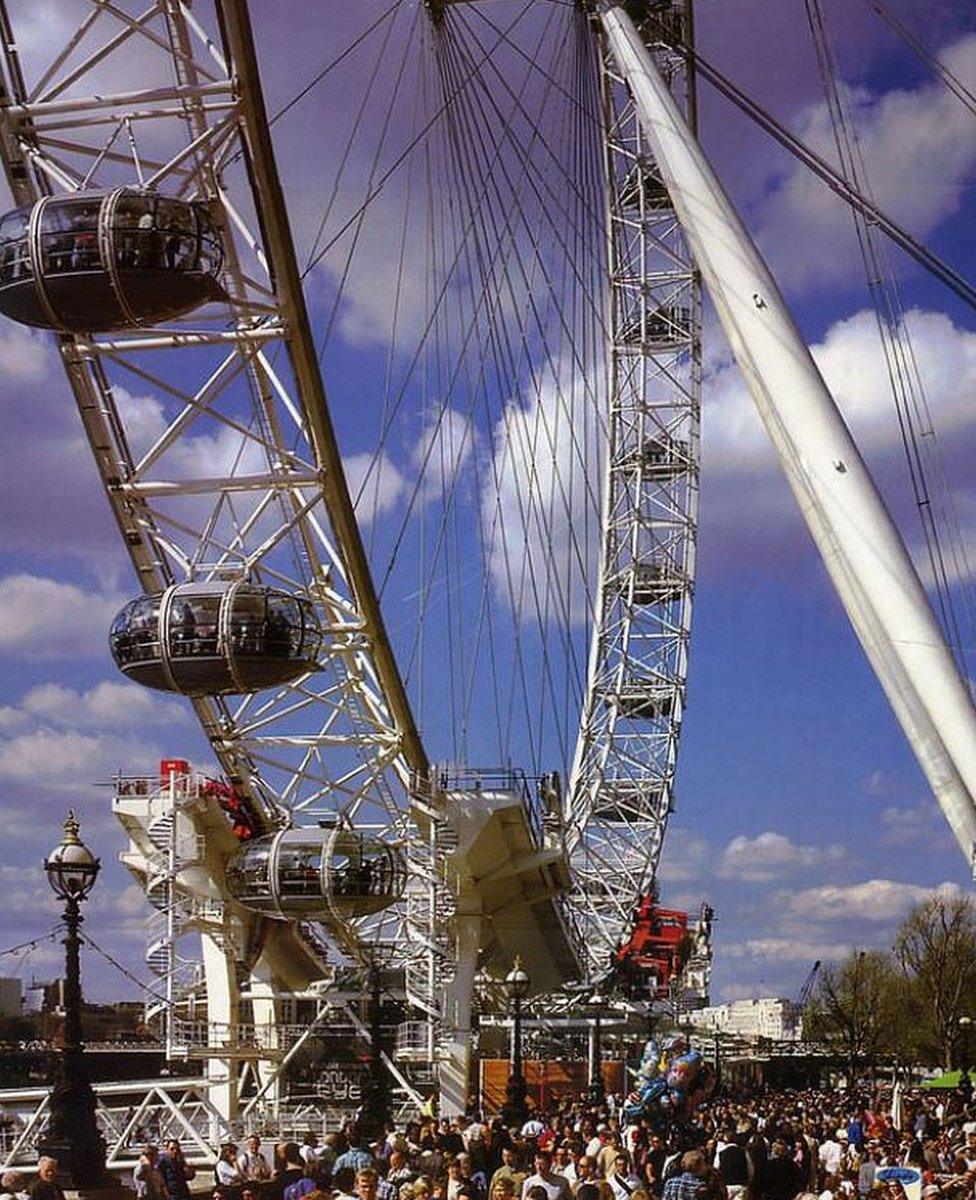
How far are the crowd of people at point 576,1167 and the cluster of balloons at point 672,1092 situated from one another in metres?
0.47

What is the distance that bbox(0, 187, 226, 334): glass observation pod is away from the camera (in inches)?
1160

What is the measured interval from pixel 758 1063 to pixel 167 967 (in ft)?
219

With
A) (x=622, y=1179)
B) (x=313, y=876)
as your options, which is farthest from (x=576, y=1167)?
(x=313, y=876)

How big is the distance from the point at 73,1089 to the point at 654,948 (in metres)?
61.4

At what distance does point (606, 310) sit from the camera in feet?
233

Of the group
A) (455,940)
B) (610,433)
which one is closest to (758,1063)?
(610,433)

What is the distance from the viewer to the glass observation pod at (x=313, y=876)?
42.9m

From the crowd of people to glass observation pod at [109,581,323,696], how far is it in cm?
877

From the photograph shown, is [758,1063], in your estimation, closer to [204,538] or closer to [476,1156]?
[204,538]

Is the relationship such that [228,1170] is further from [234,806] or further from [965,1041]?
[965,1041]

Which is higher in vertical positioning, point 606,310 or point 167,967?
point 606,310

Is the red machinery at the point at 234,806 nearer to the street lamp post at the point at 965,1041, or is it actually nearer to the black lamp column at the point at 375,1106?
the black lamp column at the point at 375,1106

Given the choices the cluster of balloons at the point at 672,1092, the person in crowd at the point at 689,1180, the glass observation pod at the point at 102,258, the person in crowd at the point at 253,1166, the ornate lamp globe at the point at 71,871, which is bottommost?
the person in crowd at the point at 253,1166

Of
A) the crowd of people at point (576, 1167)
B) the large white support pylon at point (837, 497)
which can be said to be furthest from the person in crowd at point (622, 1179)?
the large white support pylon at point (837, 497)
